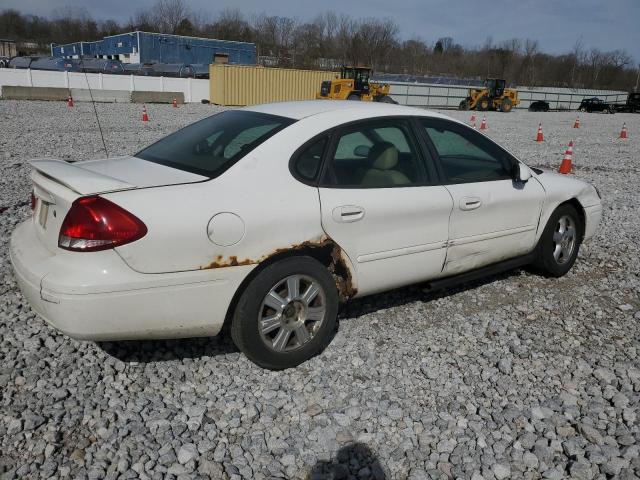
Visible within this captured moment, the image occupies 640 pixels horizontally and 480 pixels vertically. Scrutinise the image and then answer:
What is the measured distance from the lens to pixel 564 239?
4922 mm

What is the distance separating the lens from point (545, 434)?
283cm

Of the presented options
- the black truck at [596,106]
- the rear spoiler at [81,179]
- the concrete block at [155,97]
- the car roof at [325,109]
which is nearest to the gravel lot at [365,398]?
the rear spoiler at [81,179]

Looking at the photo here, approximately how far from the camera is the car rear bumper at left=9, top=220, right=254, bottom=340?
2.61 meters

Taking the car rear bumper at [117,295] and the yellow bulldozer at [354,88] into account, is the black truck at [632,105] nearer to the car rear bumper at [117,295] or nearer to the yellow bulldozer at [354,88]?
the yellow bulldozer at [354,88]

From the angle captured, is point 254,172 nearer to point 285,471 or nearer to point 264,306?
point 264,306

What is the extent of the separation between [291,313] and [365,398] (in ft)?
2.13

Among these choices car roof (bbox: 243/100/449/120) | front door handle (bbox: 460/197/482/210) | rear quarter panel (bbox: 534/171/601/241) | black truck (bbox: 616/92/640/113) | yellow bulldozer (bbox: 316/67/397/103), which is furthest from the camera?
black truck (bbox: 616/92/640/113)

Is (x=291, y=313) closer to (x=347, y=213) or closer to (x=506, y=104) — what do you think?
(x=347, y=213)

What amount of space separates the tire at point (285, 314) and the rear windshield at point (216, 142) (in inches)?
26.8

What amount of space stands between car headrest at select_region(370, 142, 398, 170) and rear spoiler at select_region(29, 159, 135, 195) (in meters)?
1.65

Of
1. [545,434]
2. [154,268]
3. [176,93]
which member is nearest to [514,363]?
[545,434]

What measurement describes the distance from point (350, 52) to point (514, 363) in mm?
84918

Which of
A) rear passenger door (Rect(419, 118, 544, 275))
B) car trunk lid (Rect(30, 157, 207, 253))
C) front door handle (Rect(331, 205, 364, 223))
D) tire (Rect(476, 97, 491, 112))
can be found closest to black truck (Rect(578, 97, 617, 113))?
tire (Rect(476, 97, 491, 112))

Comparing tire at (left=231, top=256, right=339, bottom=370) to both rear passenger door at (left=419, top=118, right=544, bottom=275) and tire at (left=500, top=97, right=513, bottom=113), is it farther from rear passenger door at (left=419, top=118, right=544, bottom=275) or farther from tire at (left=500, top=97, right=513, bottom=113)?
tire at (left=500, top=97, right=513, bottom=113)
